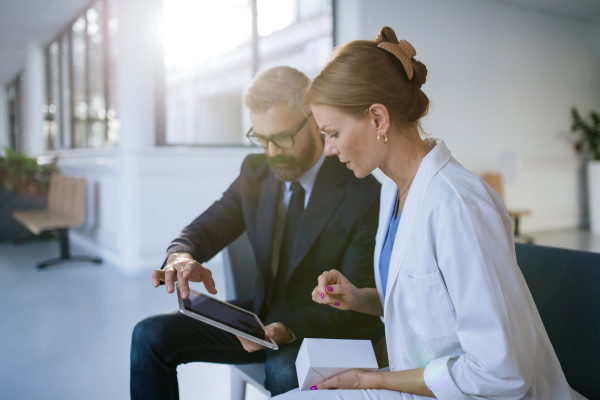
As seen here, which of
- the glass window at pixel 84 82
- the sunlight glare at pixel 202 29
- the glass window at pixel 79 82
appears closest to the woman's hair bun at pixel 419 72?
the sunlight glare at pixel 202 29

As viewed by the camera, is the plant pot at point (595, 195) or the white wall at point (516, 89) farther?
the plant pot at point (595, 195)

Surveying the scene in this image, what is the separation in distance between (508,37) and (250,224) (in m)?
6.18

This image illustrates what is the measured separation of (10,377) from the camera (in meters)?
2.02

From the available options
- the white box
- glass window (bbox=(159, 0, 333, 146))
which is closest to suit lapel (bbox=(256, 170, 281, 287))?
the white box

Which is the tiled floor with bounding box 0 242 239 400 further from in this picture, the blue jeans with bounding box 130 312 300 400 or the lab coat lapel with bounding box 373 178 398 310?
the lab coat lapel with bounding box 373 178 398 310

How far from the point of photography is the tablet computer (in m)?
0.97

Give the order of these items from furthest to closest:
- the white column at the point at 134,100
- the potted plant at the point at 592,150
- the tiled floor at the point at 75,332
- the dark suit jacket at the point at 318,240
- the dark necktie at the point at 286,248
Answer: the potted plant at the point at 592,150 → the white column at the point at 134,100 → the tiled floor at the point at 75,332 → the dark necktie at the point at 286,248 → the dark suit jacket at the point at 318,240

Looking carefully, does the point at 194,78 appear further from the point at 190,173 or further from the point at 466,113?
the point at 466,113

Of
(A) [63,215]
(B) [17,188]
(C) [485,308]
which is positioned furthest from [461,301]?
(B) [17,188]

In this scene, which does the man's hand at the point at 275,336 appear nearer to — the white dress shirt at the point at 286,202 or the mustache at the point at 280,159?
the white dress shirt at the point at 286,202

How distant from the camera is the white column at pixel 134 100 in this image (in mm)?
4066

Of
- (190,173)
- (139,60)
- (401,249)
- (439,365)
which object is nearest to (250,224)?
(401,249)

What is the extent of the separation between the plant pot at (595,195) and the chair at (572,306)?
655 cm

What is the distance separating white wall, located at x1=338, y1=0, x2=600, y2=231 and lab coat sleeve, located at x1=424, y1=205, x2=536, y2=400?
4.27m
